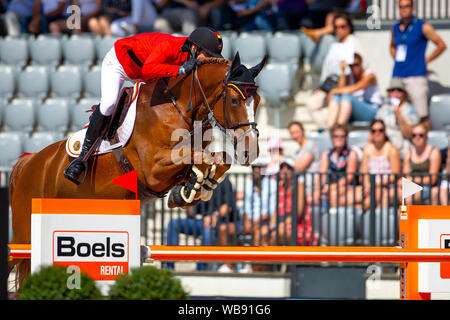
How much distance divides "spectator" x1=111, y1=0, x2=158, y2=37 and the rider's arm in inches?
228

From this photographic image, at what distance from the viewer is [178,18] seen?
1159 cm

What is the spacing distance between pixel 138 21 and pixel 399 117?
3.92 metres

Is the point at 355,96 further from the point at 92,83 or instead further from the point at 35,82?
the point at 35,82

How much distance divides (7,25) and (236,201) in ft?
18.0

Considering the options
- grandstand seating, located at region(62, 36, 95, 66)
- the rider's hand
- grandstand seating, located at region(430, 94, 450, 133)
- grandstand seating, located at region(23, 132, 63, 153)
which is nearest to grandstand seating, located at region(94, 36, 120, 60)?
grandstand seating, located at region(62, 36, 95, 66)

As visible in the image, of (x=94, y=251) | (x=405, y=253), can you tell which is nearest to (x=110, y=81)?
(x=94, y=251)

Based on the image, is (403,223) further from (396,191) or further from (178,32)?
(178,32)

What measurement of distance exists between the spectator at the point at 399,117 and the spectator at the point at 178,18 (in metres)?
3.13

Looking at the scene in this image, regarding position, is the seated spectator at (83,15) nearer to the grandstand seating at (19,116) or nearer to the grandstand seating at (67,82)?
the grandstand seating at (67,82)

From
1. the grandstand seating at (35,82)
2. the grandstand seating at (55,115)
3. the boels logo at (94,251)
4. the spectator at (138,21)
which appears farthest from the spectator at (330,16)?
the boels logo at (94,251)

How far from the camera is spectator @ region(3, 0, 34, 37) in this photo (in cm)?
1229

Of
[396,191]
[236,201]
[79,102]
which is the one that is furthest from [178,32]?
[396,191]

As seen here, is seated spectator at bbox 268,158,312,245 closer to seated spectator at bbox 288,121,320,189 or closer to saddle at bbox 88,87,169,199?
seated spectator at bbox 288,121,320,189

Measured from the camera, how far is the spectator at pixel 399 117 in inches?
378
